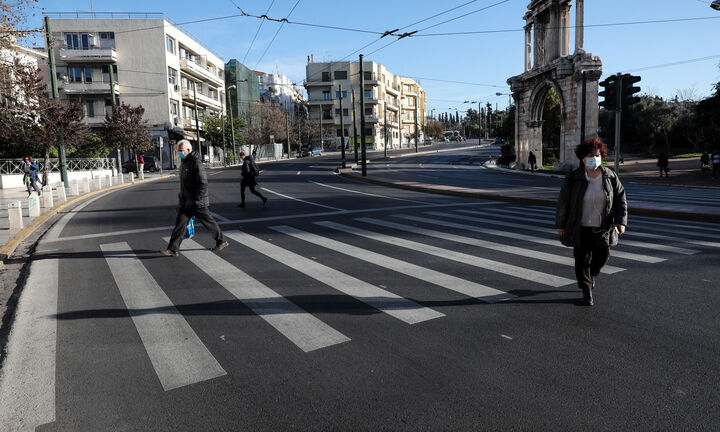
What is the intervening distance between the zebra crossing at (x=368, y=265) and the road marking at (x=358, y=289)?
0.04 feet

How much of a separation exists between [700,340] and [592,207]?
1463 millimetres

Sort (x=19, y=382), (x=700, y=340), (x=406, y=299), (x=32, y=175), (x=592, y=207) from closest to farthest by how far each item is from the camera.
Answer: (x=19, y=382) → (x=700, y=340) → (x=592, y=207) → (x=406, y=299) → (x=32, y=175)

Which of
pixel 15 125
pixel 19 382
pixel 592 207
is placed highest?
pixel 15 125

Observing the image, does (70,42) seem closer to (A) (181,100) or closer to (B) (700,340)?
(A) (181,100)

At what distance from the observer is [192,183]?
751 cm

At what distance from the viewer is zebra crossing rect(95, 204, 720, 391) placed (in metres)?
4.16

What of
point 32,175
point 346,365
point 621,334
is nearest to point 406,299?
point 346,365

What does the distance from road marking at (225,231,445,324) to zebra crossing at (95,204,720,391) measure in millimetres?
11

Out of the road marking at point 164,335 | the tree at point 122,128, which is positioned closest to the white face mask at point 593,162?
the road marking at point 164,335

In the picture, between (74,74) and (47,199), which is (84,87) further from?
(47,199)

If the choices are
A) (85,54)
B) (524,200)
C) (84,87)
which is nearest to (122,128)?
(84,87)

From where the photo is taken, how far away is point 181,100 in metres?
53.1

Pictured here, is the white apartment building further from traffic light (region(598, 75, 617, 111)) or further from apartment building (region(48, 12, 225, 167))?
traffic light (region(598, 75, 617, 111))

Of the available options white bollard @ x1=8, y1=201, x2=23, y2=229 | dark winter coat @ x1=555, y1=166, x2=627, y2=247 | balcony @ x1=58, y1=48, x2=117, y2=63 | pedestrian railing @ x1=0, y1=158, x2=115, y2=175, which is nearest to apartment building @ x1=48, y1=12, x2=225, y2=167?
balcony @ x1=58, y1=48, x2=117, y2=63
